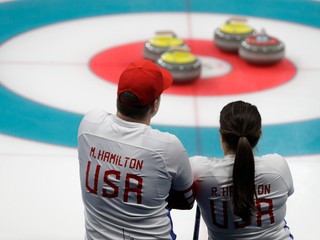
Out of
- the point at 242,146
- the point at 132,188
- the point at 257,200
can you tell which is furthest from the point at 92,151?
the point at 257,200

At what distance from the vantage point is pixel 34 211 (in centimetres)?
434

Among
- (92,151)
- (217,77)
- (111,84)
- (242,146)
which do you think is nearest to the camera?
(242,146)

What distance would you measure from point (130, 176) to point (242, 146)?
484mm

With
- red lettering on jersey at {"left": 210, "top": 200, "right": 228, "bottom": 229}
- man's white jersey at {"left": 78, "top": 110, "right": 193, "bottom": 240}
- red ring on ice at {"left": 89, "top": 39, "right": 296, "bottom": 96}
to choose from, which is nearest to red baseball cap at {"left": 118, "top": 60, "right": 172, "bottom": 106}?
man's white jersey at {"left": 78, "top": 110, "right": 193, "bottom": 240}

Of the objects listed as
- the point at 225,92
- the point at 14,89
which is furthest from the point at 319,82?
the point at 14,89

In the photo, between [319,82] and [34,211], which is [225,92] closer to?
[319,82]

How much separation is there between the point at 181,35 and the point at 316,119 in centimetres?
277

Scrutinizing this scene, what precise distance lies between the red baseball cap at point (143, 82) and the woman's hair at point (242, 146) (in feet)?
1.05

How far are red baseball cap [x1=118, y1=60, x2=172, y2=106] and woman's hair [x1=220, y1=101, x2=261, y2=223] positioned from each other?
32 cm

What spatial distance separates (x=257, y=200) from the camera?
2973 mm

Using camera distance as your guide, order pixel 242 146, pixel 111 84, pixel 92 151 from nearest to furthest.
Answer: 1. pixel 242 146
2. pixel 92 151
3. pixel 111 84

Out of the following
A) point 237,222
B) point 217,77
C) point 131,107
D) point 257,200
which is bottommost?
point 217,77

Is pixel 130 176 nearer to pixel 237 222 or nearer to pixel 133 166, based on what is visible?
pixel 133 166

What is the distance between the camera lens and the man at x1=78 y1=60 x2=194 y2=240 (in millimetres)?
2873
